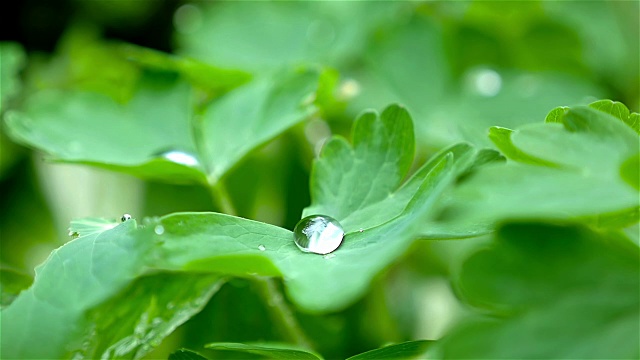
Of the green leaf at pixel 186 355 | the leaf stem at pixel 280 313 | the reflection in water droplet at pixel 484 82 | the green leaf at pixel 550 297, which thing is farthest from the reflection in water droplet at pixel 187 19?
the green leaf at pixel 550 297

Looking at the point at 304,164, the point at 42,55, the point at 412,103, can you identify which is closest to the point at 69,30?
the point at 42,55

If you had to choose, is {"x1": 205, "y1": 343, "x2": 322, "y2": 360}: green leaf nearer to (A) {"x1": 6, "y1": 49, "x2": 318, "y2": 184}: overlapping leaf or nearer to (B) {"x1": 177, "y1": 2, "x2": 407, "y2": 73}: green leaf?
(A) {"x1": 6, "y1": 49, "x2": 318, "y2": 184}: overlapping leaf

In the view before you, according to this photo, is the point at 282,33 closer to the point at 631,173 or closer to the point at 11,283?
the point at 11,283

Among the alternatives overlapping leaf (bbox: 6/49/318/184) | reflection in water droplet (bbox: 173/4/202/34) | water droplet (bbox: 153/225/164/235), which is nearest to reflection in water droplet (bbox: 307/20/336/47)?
reflection in water droplet (bbox: 173/4/202/34)

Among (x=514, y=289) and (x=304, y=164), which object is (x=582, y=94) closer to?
(x=304, y=164)

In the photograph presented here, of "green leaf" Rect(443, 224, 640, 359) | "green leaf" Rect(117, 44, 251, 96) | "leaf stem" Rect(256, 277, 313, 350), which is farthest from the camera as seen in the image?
"green leaf" Rect(117, 44, 251, 96)

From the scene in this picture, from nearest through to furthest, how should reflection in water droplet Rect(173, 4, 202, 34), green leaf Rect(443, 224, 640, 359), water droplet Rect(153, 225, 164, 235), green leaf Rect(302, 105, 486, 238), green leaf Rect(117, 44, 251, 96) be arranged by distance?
green leaf Rect(443, 224, 640, 359)
water droplet Rect(153, 225, 164, 235)
green leaf Rect(302, 105, 486, 238)
green leaf Rect(117, 44, 251, 96)
reflection in water droplet Rect(173, 4, 202, 34)

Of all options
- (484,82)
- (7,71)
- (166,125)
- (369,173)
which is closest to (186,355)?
(369,173)
